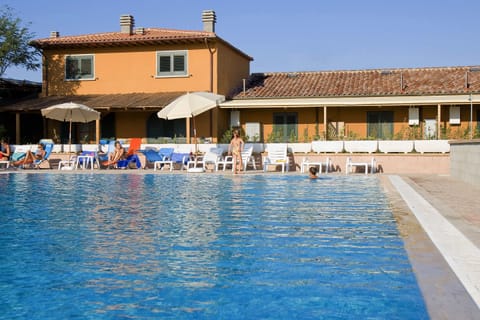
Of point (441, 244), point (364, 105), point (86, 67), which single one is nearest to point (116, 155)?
point (86, 67)

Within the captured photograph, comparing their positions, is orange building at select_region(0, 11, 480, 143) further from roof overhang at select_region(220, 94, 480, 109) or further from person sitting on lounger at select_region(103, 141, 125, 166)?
person sitting on lounger at select_region(103, 141, 125, 166)

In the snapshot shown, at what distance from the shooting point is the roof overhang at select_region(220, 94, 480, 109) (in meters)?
22.3

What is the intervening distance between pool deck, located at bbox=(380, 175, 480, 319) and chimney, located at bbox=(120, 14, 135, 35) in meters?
19.2

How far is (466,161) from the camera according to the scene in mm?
14484

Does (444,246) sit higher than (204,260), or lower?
higher

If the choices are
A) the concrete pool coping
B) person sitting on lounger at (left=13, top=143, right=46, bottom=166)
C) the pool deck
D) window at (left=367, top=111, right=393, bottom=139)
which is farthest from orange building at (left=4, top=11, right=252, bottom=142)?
the pool deck

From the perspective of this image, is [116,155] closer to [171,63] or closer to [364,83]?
[171,63]

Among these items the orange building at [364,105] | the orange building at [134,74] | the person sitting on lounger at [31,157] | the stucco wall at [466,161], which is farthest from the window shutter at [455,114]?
the person sitting on lounger at [31,157]

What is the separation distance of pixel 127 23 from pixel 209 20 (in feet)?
12.8

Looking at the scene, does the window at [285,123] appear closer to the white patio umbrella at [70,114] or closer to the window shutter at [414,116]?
the window shutter at [414,116]

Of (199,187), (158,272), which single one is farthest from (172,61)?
(158,272)

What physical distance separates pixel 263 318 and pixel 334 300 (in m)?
0.64

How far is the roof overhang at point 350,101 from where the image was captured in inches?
879

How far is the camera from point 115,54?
26016mm
